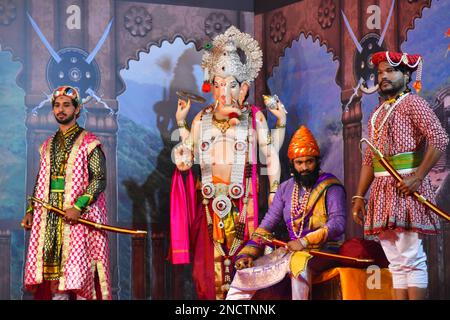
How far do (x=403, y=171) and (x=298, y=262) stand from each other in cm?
96

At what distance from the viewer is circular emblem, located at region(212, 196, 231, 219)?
25.0ft

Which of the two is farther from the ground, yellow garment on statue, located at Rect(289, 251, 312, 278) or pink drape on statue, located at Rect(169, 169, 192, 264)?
pink drape on statue, located at Rect(169, 169, 192, 264)

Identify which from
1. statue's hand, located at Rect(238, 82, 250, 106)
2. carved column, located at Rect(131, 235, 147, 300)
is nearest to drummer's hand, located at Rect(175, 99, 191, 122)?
statue's hand, located at Rect(238, 82, 250, 106)

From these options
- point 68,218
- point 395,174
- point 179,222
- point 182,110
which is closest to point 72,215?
point 68,218

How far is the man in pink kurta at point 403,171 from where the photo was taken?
600cm

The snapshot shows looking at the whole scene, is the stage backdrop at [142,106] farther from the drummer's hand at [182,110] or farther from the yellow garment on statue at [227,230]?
the yellow garment on statue at [227,230]

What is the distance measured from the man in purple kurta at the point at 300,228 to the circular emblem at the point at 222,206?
55 centimetres

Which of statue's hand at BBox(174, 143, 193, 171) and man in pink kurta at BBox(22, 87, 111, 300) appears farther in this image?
statue's hand at BBox(174, 143, 193, 171)

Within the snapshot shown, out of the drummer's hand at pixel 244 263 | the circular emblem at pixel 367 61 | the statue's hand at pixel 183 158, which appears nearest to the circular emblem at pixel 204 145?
the statue's hand at pixel 183 158

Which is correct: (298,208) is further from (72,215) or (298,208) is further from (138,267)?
(138,267)

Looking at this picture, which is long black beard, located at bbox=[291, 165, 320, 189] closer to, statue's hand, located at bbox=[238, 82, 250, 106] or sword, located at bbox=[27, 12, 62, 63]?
statue's hand, located at bbox=[238, 82, 250, 106]

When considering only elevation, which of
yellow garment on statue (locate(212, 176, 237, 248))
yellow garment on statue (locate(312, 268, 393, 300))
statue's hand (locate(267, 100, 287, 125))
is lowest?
yellow garment on statue (locate(312, 268, 393, 300))
